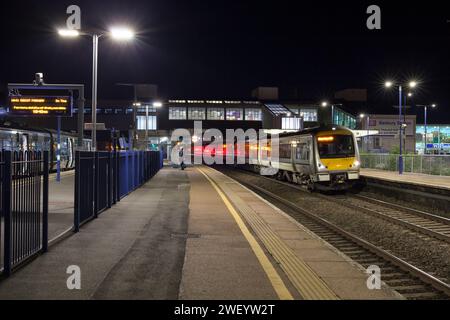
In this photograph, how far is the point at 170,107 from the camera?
95250mm

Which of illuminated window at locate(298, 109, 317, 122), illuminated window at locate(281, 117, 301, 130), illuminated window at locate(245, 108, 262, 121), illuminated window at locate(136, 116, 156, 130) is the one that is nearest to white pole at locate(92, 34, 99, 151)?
illuminated window at locate(281, 117, 301, 130)

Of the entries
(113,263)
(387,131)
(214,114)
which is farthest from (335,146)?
(214,114)

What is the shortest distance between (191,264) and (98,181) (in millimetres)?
5619

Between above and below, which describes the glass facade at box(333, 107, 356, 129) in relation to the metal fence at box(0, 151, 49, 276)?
above

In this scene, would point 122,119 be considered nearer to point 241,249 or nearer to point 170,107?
point 170,107

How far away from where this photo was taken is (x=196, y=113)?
314 feet

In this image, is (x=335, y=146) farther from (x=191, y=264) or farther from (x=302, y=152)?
(x=191, y=264)

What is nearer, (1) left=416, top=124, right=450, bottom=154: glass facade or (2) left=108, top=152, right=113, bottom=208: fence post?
(2) left=108, top=152, right=113, bottom=208: fence post

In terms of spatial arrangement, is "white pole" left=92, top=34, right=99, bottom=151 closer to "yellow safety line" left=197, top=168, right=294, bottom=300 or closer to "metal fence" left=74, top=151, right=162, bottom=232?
"metal fence" left=74, top=151, right=162, bottom=232

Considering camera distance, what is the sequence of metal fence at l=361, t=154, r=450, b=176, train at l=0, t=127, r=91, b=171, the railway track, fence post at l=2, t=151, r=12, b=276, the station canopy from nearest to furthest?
fence post at l=2, t=151, r=12, b=276
the railway track
train at l=0, t=127, r=91, b=171
metal fence at l=361, t=154, r=450, b=176
the station canopy

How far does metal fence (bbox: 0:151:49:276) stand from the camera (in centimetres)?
665

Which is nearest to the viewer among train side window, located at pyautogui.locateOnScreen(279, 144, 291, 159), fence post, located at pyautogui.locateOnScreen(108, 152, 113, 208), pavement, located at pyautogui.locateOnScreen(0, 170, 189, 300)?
pavement, located at pyautogui.locateOnScreen(0, 170, 189, 300)

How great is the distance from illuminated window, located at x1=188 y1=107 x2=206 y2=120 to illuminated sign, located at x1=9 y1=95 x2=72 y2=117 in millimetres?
69396
